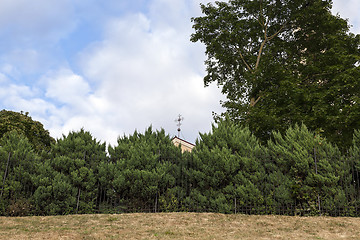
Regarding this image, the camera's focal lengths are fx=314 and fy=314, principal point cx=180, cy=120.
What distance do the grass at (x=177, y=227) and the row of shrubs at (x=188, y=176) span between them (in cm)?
73

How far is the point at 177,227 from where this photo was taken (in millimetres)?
9172

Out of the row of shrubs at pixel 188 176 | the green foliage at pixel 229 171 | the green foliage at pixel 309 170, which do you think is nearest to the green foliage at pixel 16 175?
the row of shrubs at pixel 188 176

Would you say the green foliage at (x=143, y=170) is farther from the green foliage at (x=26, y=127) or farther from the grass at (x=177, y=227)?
the green foliage at (x=26, y=127)

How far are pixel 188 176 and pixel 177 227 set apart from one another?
298 cm

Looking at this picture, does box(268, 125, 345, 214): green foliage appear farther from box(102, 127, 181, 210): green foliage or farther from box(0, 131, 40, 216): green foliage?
box(0, 131, 40, 216): green foliage

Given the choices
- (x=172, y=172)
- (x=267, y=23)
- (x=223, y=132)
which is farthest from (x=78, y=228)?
(x=267, y=23)

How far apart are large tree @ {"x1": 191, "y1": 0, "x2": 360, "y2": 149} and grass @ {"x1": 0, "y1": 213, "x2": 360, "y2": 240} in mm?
8163

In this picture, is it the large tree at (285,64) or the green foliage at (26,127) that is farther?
the green foliage at (26,127)

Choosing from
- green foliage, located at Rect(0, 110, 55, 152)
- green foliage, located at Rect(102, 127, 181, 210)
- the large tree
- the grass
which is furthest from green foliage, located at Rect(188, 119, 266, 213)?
green foliage, located at Rect(0, 110, 55, 152)

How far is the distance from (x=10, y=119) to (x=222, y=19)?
71.8 feet

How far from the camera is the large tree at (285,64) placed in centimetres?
1711

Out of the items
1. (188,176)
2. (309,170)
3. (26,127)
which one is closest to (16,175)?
(188,176)

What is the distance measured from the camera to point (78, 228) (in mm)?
9195

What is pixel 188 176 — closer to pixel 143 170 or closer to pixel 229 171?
pixel 229 171
